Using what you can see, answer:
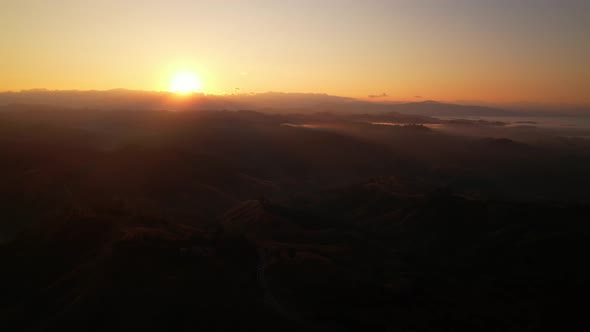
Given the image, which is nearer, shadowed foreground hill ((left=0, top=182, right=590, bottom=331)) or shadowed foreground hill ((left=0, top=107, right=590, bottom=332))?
shadowed foreground hill ((left=0, top=182, right=590, bottom=331))

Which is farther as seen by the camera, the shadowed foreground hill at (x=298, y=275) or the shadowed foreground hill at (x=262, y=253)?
the shadowed foreground hill at (x=262, y=253)

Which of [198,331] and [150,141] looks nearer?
[198,331]

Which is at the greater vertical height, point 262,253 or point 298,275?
point 298,275

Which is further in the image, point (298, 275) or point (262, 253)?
point (262, 253)

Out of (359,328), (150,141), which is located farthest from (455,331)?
(150,141)

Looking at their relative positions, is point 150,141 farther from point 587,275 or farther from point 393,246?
point 587,275

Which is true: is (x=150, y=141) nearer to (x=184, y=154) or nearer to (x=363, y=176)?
(x=184, y=154)

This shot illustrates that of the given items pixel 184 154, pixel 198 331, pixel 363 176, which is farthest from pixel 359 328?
pixel 363 176

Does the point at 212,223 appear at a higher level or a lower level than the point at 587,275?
lower

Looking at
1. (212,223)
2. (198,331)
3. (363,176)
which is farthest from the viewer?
(363,176)

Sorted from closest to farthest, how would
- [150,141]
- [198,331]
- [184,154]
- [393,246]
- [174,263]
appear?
[198,331], [174,263], [393,246], [184,154], [150,141]
